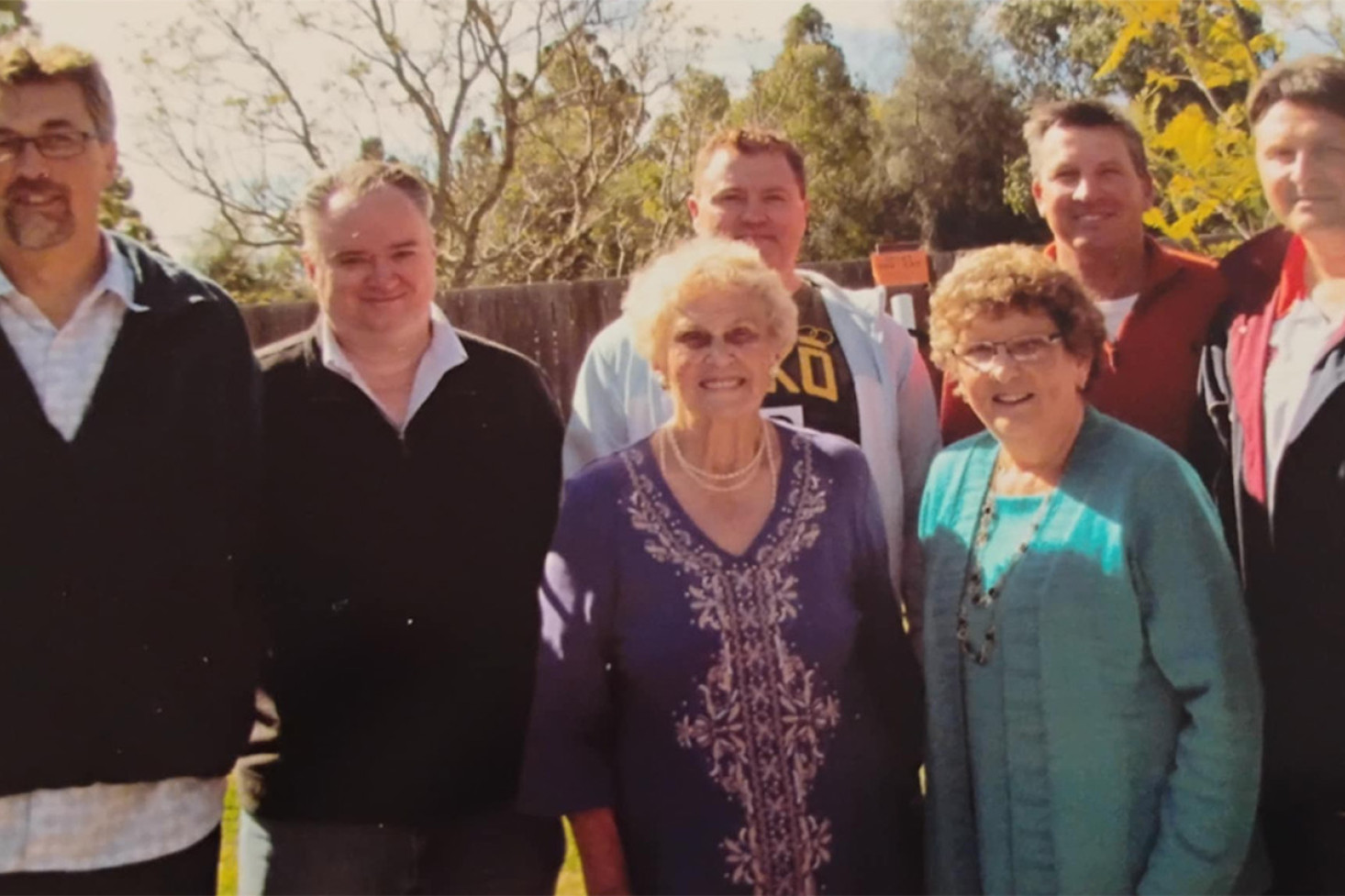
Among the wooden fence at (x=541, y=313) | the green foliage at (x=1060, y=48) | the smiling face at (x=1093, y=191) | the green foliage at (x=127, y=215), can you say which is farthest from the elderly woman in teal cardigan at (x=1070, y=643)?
the green foliage at (x=127, y=215)

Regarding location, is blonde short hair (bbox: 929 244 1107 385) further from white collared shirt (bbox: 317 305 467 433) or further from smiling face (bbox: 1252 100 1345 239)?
white collared shirt (bbox: 317 305 467 433)

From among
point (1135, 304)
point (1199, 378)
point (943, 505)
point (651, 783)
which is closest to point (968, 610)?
point (943, 505)

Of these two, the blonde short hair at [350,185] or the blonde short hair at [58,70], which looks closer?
the blonde short hair at [58,70]

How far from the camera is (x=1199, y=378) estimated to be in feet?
9.12

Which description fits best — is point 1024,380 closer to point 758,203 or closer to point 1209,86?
point 758,203

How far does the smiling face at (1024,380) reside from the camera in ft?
7.43

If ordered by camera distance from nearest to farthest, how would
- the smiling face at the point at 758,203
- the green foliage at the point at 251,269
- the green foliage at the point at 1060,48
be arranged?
1. the smiling face at the point at 758,203
2. the green foliage at the point at 1060,48
3. the green foliage at the point at 251,269

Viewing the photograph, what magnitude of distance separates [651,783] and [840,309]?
1.35 metres

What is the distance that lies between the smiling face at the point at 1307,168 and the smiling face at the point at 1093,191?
1.75 ft

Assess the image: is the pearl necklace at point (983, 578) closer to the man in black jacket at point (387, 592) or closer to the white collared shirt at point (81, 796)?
the man in black jacket at point (387, 592)

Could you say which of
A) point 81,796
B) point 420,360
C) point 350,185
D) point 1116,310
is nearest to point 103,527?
point 81,796

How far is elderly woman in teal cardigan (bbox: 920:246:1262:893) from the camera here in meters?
2.12

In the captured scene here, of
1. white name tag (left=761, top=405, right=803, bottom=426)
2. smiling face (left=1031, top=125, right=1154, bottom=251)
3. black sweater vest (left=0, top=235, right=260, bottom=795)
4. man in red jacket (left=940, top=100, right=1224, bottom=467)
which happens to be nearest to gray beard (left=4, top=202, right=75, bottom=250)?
black sweater vest (left=0, top=235, right=260, bottom=795)

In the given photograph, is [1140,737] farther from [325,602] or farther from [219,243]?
[219,243]
